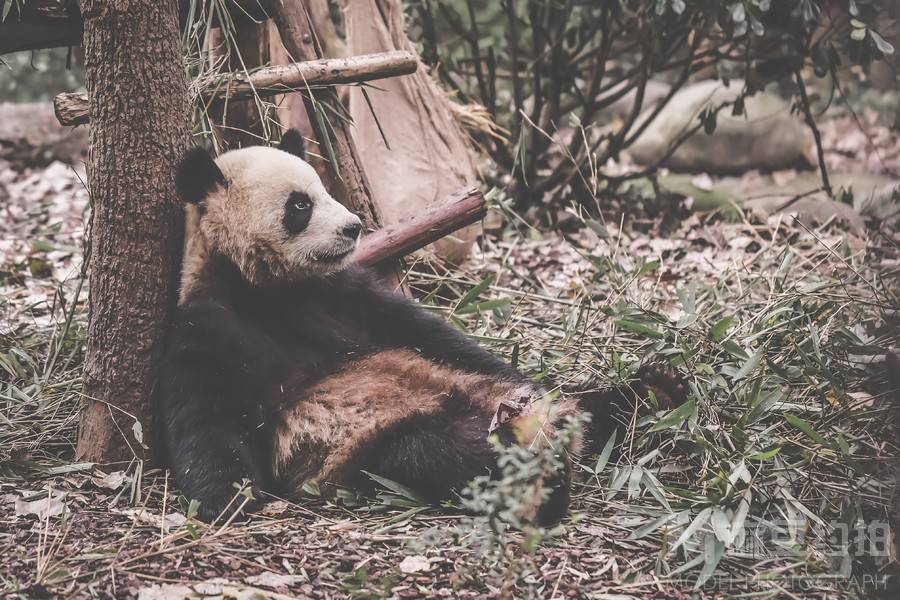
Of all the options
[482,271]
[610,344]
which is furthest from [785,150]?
[610,344]

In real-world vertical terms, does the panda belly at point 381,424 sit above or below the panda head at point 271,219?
below

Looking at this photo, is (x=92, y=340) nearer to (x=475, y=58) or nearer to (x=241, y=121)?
(x=241, y=121)

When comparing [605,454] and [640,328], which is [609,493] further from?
[640,328]

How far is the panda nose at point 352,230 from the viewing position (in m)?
3.26

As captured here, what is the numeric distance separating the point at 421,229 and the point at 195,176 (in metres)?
1.23

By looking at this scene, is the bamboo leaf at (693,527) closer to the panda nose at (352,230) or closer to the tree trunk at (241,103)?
the panda nose at (352,230)

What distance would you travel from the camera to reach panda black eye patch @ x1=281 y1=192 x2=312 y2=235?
127 inches

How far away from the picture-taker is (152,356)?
10.2 ft

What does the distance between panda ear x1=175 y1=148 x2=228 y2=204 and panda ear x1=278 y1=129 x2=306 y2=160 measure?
52cm

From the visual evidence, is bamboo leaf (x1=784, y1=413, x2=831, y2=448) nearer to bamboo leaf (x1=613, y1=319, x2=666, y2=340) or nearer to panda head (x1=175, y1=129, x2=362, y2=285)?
bamboo leaf (x1=613, y1=319, x2=666, y2=340)

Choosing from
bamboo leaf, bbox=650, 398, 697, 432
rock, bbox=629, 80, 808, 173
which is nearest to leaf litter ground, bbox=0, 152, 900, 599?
bamboo leaf, bbox=650, 398, 697, 432

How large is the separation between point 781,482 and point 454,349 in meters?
1.37

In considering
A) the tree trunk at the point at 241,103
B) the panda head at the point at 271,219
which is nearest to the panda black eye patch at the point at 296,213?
the panda head at the point at 271,219

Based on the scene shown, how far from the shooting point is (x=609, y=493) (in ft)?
9.72
